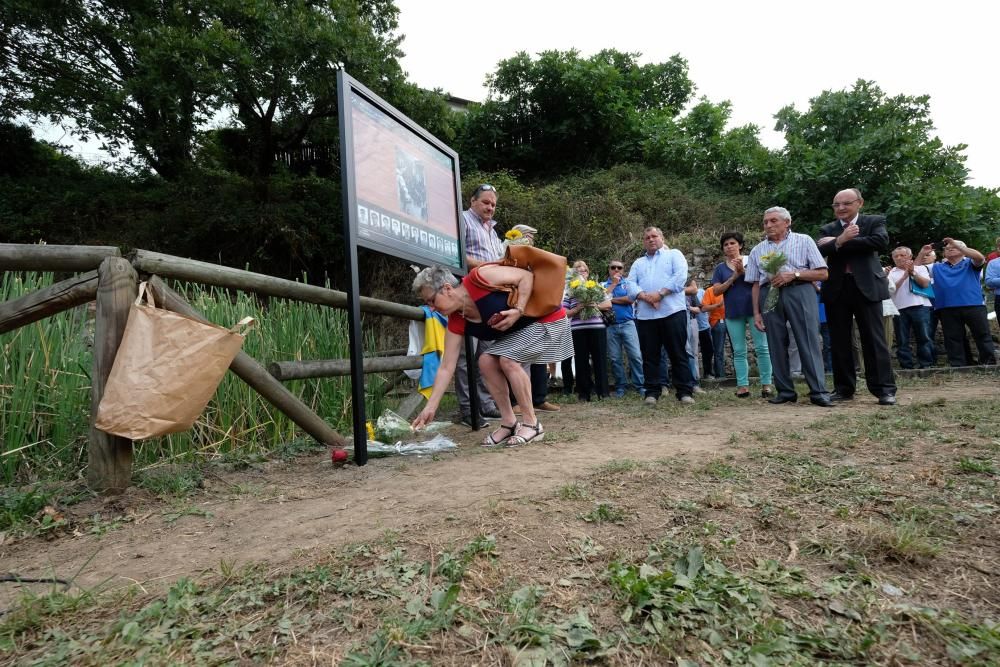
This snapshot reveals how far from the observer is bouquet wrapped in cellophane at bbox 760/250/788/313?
4922 millimetres

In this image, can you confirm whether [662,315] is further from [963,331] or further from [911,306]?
[963,331]

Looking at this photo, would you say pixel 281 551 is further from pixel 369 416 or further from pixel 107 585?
pixel 369 416

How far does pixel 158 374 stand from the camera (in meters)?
2.38

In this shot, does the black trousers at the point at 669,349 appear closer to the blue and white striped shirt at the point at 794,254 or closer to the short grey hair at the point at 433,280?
the blue and white striped shirt at the point at 794,254

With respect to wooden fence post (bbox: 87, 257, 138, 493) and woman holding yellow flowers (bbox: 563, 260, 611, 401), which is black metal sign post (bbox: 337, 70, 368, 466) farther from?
woman holding yellow flowers (bbox: 563, 260, 611, 401)

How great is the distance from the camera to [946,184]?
11773 millimetres

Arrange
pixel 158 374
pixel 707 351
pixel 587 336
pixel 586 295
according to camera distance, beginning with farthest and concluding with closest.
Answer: pixel 707 351 < pixel 587 336 < pixel 586 295 < pixel 158 374

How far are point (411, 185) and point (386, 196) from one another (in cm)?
40

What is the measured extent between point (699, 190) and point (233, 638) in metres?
14.4

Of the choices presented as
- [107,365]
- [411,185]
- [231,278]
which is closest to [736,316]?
[411,185]

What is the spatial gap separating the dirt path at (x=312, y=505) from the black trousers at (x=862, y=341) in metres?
1.52

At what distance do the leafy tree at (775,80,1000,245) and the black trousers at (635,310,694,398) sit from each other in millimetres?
8578

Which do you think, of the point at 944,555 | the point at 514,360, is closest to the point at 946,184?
the point at 514,360

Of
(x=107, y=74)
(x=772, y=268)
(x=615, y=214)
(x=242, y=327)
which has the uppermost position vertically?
(x=107, y=74)
